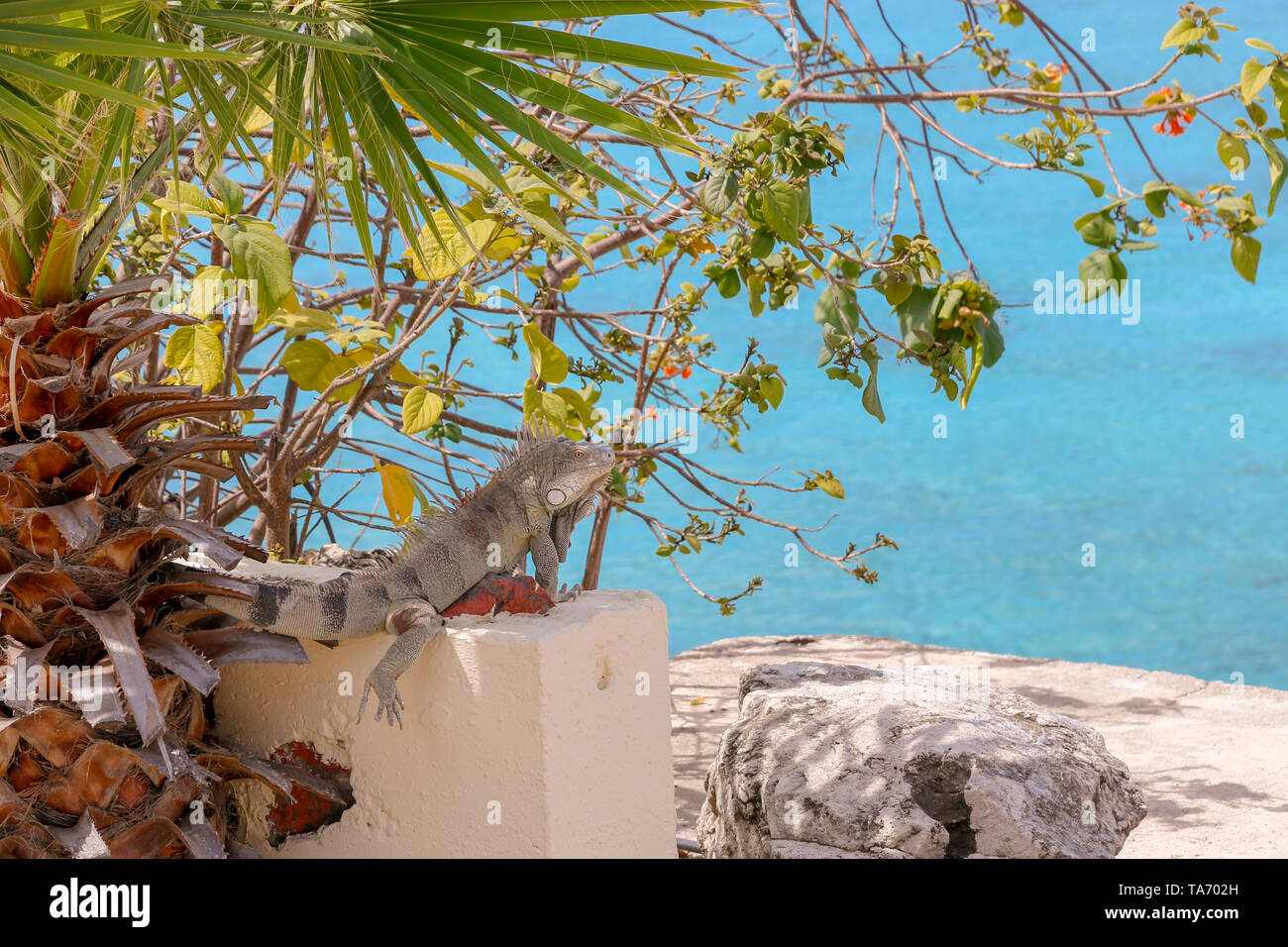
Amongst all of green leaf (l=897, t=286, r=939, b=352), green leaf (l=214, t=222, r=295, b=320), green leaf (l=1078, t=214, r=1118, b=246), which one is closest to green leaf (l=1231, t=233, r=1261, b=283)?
green leaf (l=1078, t=214, r=1118, b=246)

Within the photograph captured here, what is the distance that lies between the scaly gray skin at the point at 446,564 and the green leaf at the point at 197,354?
719mm

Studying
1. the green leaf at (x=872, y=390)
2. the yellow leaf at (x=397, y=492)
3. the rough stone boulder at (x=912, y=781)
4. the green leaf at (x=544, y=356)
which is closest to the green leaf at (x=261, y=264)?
the green leaf at (x=544, y=356)

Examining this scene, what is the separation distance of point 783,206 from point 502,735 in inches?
56.5

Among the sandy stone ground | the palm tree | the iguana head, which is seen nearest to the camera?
the palm tree

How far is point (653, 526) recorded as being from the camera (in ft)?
16.3

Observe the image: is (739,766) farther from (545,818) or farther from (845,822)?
(545,818)

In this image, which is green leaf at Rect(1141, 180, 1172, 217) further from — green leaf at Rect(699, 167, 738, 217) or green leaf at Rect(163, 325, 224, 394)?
green leaf at Rect(163, 325, 224, 394)

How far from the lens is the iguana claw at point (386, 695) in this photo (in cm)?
260

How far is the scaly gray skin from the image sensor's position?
8.73 feet

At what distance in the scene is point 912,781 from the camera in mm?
3240

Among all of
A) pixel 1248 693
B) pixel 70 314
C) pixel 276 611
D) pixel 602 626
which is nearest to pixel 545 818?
pixel 602 626

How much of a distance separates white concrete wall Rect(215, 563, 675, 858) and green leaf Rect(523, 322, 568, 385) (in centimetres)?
79

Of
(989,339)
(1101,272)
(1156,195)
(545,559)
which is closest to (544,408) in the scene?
(545,559)
